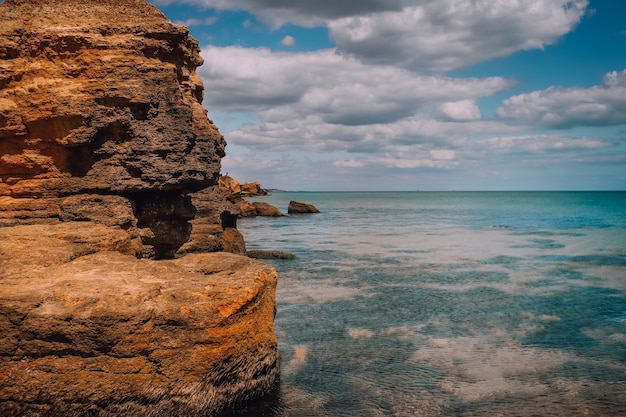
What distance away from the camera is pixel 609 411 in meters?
9.55

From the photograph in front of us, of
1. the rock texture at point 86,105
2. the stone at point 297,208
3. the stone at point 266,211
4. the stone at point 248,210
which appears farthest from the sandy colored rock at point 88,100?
the stone at point 297,208

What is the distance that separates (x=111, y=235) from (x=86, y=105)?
317cm

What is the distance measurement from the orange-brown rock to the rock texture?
2.55m

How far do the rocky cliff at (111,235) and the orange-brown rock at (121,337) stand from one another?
2cm

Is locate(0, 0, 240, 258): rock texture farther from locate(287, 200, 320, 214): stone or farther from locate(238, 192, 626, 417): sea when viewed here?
locate(287, 200, 320, 214): stone

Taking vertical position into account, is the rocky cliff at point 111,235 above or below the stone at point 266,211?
above

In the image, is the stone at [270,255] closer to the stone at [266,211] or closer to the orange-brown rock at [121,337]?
the orange-brown rock at [121,337]

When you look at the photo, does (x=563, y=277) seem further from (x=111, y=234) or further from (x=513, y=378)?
(x=111, y=234)

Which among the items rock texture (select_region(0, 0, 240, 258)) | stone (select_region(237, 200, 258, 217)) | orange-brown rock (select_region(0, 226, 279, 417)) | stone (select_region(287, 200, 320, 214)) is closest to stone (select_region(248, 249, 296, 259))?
rock texture (select_region(0, 0, 240, 258))

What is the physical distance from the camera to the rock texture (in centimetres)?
1120

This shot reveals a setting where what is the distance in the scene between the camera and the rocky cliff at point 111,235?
24.6 ft

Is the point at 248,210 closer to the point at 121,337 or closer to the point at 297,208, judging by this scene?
the point at 297,208

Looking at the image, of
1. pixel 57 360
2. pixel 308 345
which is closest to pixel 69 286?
pixel 57 360

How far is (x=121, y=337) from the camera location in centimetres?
759
